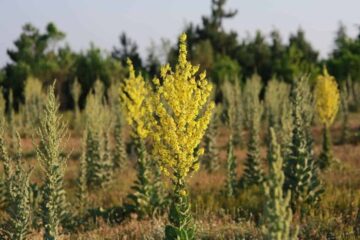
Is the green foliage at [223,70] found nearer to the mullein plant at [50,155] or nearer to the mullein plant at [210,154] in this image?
the mullein plant at [210,154]

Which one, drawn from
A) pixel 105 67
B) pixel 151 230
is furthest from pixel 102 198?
pixel 105 67

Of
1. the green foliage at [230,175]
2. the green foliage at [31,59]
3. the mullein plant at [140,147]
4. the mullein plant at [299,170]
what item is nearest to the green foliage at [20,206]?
the mullein plant at [140,147]

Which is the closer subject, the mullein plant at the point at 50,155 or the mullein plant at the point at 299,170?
the mullein plant at the point at 50,155

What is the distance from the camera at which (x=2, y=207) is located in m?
13.7

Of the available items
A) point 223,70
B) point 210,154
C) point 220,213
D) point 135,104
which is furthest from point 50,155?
point 223,70

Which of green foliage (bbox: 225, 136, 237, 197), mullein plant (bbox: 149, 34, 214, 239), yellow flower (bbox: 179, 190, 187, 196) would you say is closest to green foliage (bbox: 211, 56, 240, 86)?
green foliage (bbox: 225, 136, 237, 197)

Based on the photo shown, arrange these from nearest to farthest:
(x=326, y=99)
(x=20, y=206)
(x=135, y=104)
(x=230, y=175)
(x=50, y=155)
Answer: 1. (x=50, y=155)
2. (x=20, y=206)
3. (x=135, y=104)
4. (x=230, y=175)
5. (x=326, y=99)

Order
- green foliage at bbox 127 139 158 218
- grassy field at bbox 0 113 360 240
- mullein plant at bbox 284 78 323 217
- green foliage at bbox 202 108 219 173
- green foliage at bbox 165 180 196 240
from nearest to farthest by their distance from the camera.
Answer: green foliage at bbox 165 180 196 240
grassy field at bbox 0 113 360 240
mullein plant at bbox 284 78 323 217
green foliage at bbox 127 139 158 218
green foliage at bbox 202 108 219 173

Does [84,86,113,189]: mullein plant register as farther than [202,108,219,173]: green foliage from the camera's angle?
No

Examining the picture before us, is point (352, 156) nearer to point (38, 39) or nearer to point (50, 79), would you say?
point (50, 79)

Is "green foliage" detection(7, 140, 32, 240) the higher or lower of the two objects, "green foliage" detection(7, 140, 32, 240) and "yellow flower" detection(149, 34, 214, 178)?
the lower

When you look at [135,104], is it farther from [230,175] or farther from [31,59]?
[31,59]

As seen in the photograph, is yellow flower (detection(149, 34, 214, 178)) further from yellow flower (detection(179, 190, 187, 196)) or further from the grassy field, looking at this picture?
the grassy field

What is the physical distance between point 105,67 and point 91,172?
97.4 ft
